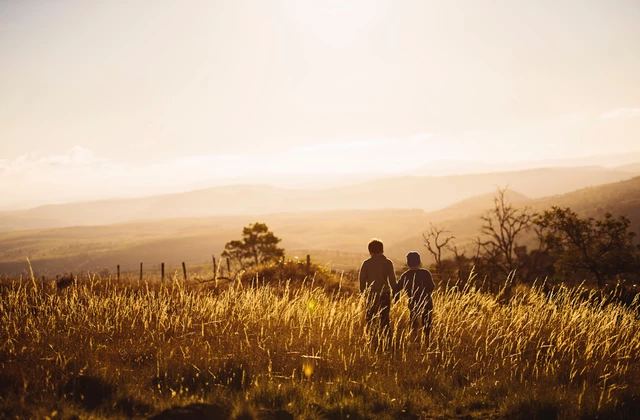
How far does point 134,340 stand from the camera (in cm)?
699

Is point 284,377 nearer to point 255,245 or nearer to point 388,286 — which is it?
point 388,286

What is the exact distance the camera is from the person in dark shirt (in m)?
7.94

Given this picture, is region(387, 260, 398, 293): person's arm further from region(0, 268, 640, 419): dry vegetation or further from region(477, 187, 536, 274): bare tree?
region(477, 187, 536, 274): bare tree

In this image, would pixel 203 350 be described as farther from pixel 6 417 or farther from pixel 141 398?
pixel 6 417

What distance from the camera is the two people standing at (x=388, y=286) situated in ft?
26.3

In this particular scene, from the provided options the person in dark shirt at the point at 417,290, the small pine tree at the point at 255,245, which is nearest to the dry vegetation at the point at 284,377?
the person in dark shirt at the point at 417,290

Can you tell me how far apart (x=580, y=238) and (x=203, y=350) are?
84.4ft

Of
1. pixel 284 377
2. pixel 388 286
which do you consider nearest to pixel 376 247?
A: pixel 388 286

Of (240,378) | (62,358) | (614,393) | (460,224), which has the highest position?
(62,358)

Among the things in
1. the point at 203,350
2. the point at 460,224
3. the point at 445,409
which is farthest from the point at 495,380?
the point at 460,224

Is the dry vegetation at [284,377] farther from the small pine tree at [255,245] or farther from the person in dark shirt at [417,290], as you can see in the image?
the small pine tree at [255,245]

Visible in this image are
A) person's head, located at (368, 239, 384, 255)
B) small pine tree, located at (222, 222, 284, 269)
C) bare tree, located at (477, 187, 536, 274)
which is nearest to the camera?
person's head, located at (368, 239, 384, 255)

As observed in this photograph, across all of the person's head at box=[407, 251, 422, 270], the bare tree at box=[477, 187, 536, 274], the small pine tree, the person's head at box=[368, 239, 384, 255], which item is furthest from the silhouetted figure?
the small pine tree

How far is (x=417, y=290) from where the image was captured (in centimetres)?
805
